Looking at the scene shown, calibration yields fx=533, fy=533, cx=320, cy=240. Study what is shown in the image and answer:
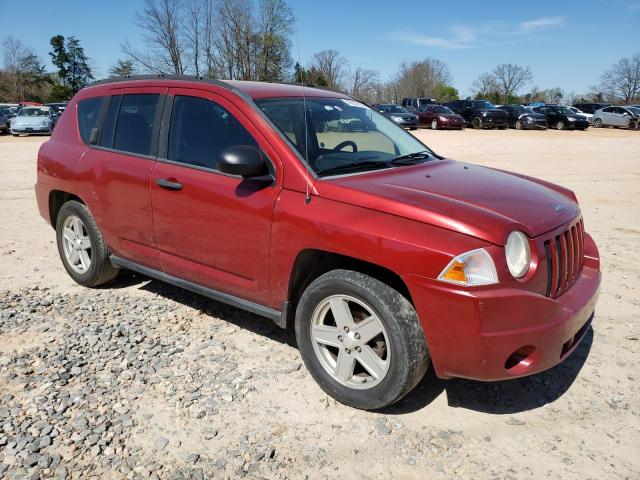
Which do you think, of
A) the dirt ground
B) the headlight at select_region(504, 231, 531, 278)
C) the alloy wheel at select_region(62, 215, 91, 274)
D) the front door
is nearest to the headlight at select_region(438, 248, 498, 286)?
the headlight at select_region(504, 231, 531, 278)

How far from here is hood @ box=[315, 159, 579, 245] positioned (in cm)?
277

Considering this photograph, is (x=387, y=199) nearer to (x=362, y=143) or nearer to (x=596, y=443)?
(x=362, y=143)

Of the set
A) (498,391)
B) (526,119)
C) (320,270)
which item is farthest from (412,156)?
(526,119)

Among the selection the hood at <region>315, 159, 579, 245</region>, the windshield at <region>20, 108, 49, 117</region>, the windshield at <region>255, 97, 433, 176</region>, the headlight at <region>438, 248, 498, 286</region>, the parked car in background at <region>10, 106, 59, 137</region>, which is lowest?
the headlight at <region>438, 248, 498, 286</region>

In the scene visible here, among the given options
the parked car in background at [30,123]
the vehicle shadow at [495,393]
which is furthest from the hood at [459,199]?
the parked car in background at [30,123]

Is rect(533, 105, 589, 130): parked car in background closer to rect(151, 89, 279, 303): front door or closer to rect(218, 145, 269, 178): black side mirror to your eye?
rect(151, 89, 279, 303): front door

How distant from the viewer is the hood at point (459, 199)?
277 centimetres

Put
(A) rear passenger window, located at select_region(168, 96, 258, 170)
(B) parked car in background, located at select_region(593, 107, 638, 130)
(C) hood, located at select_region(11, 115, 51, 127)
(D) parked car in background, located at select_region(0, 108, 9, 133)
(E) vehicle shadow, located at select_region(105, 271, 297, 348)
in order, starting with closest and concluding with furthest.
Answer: (A) rear passenger window, located at select_region(168, 96, 258, 170)
(E) vehicle shadow, located at select_region(105, 271, 297, 348)
(C) hood, located at select_region(11, 115, 51, 127)
(D) parked car in background, located at select_region(0, 108, 9, 133)
(B) parked car in background, located at select_region(593, 107, 638, 130)

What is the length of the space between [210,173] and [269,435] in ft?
5.72

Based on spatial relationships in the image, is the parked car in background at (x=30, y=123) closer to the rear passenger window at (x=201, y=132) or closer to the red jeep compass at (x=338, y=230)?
the red jeep compass at (x=338, y=230)

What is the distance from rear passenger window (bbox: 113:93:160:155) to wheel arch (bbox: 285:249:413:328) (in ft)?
5.32

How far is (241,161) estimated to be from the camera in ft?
10.4

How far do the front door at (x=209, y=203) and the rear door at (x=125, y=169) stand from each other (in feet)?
0.46

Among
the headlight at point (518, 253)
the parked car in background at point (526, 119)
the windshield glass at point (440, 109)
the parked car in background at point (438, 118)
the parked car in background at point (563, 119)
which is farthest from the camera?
the parked car in background at point (563, 119)
